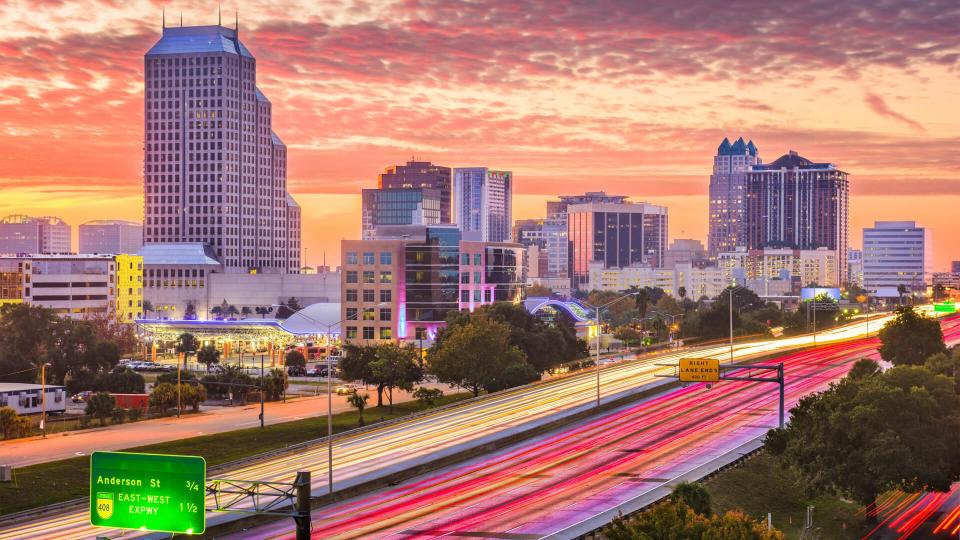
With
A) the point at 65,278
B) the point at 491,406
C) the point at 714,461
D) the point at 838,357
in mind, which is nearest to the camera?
the point at 714,461

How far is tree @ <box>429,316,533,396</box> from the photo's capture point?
109m

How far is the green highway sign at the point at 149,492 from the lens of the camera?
33.3m

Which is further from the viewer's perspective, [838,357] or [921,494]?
[838,357]

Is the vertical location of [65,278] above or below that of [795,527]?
above

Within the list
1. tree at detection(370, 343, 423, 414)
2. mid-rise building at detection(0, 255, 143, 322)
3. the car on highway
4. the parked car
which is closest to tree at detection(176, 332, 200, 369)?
the parked car

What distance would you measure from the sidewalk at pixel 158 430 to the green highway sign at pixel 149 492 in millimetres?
44160

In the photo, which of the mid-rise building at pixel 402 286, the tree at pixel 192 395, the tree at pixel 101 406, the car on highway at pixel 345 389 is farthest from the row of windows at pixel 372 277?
the tree at pixel 101 406

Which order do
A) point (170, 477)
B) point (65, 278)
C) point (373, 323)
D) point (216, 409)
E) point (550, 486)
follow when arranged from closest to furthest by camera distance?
point (170, 477), point (550, 486), point (216, 409), point (373, 323), point (65, 278)

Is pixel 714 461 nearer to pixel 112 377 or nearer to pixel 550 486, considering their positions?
pixel 550 486


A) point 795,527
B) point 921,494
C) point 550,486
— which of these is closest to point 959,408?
point 921,494

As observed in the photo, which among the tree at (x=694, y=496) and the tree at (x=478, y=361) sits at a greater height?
the tree at (x=478, y=361)

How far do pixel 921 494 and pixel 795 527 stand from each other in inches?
382

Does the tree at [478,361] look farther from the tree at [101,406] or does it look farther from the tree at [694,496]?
the tree at [694,496]

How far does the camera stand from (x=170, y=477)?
33500mm
